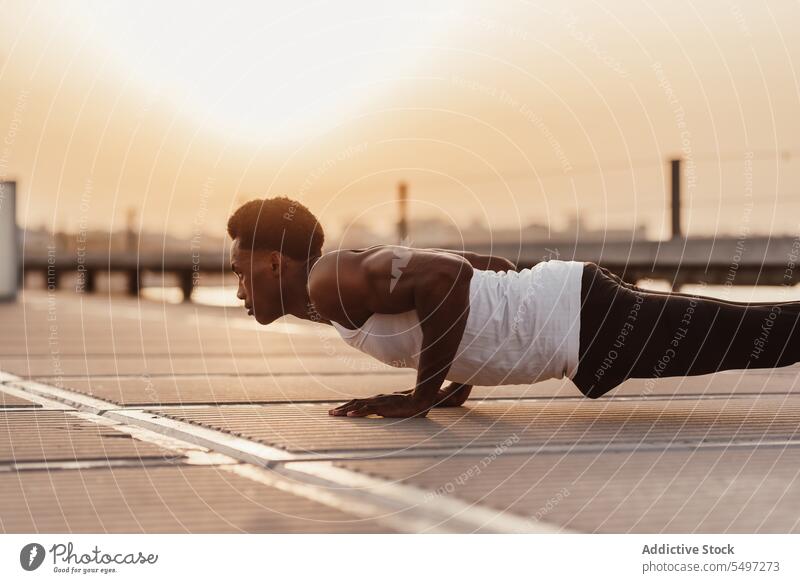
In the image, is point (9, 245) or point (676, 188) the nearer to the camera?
point (676, 188)

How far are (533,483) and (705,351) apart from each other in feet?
3.86

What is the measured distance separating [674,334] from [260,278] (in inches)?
45.0

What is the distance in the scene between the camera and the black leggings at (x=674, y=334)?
10.8 feet

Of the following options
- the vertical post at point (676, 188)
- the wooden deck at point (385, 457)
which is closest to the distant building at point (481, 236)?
the vertical post at point (676, 188)

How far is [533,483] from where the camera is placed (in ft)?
7.59

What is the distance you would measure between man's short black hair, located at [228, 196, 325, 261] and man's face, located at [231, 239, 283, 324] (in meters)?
0.02

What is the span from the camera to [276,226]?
337 cm

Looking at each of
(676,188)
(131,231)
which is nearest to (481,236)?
(676,188)

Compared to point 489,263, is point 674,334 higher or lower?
lower

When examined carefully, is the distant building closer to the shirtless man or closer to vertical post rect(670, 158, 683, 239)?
vertical post rect(670, 158, 683, 239)

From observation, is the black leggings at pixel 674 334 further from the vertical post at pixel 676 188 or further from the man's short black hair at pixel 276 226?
the vertical post at pixel 676 188

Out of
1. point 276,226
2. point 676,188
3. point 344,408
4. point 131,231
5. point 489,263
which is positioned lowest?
point 131,231

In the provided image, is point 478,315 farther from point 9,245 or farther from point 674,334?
point 9,245
